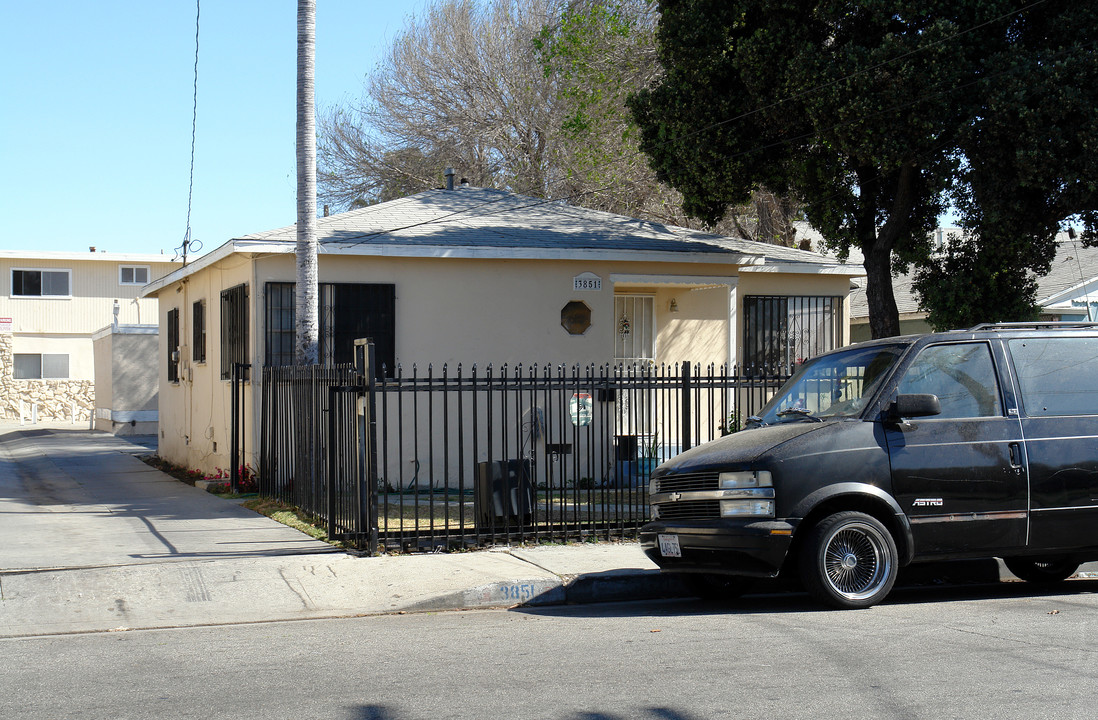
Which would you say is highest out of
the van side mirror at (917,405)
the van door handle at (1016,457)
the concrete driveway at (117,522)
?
the van side mirror at (917,405)

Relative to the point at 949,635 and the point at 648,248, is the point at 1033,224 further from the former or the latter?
the point at 949,635

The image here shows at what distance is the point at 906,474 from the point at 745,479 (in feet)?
3.84

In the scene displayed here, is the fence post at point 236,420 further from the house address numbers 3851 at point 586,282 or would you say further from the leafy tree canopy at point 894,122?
the leafy tree canopy at point 894,122

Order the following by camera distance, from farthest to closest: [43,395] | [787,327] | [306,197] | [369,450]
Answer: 1. [43,395]
2. [787,327]
3. [306,197]
4. [369,450]

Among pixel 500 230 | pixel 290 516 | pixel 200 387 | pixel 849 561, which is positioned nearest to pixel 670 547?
pixel 849 561

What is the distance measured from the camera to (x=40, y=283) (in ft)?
125

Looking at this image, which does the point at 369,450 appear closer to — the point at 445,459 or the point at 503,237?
the point at 445,459

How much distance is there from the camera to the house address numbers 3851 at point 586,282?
597 inches

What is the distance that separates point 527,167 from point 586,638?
82.7ft

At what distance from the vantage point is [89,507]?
12750mm

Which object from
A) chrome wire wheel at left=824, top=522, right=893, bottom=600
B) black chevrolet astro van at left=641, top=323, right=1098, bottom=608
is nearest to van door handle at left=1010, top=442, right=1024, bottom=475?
black chevrolet astro van at left=641, top=323, right=1098, bottom=608

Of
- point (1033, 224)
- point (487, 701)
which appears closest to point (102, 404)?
point (1033, 224)

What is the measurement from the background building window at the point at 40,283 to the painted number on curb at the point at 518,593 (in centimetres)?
3499

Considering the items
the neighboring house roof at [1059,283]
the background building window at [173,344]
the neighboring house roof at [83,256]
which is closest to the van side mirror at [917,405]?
the neighboring house roof at [1059,283]
